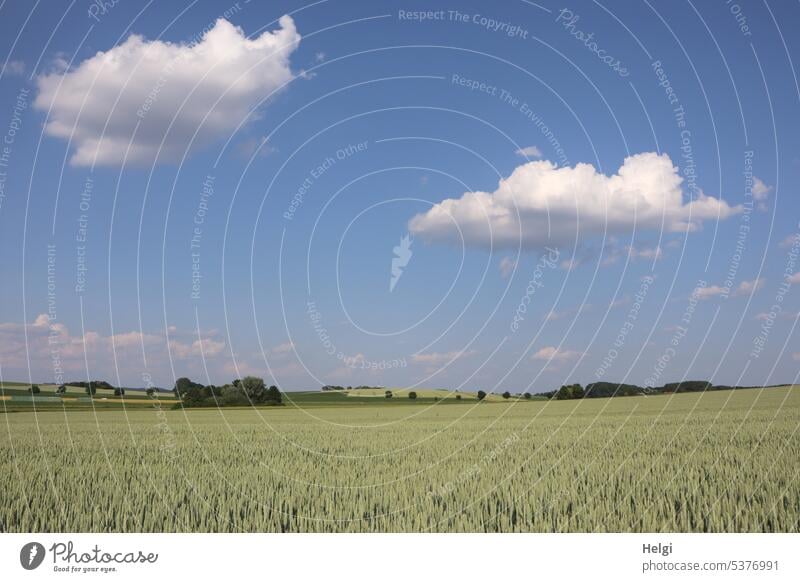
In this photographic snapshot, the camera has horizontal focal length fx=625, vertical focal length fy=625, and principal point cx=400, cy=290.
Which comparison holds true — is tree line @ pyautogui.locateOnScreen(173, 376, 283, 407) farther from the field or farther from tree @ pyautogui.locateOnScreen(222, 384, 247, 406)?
the field

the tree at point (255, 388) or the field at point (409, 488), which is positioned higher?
the tree at point (255, 388)

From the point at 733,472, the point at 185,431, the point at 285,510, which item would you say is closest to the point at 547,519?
the point at 285,510

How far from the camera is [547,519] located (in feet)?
25.1

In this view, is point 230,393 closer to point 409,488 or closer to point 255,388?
point 255,388

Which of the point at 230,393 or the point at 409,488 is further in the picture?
the point at 230,393

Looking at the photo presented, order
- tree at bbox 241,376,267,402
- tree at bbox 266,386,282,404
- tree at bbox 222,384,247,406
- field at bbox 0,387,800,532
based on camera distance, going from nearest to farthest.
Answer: field at bbox 0,387,800,532, tree at bbox 241,376,267,402, tree at bbox 222,384,247,406, tree at bbox 266,386,282,404

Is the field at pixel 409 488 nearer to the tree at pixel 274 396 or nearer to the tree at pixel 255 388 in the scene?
the tree at pixel 255 388

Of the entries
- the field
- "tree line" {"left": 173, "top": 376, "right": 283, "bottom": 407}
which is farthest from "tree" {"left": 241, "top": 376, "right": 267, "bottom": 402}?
the field

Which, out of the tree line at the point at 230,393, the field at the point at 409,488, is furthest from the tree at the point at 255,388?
the field at the point at 409,488

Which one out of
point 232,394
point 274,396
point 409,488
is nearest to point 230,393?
point 232,394

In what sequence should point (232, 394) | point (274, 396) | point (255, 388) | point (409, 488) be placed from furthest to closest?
point (274, 396)
point (232, 394)
point (255, 388)
point (409, 488)

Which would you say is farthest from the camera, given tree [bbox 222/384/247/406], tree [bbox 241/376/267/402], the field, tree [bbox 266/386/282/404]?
tree [bbox 266/386/282/404]

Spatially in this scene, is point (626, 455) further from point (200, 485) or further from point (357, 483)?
point (200, 485)

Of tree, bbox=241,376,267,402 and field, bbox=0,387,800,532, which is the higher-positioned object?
tree, bbox=241,376,267,402
